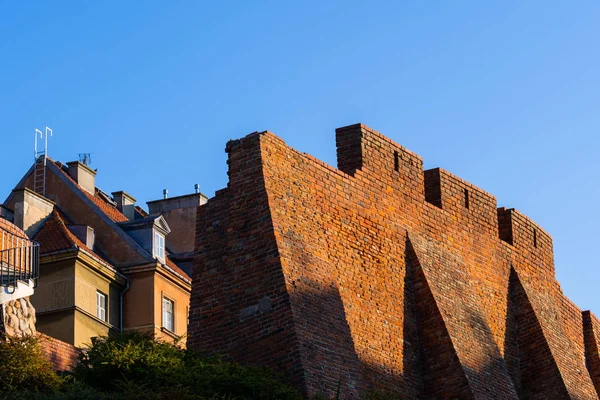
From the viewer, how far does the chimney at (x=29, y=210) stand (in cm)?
3697

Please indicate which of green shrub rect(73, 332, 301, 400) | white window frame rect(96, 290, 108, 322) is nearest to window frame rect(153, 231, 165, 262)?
white window frame rect(96, 290, 108, 322)

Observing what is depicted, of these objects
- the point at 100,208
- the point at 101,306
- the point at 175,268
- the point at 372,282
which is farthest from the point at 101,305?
the point at 372,282

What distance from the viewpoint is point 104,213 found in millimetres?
38656

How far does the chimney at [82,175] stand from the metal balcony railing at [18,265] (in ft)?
58.5

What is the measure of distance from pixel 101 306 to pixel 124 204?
22.2 feet

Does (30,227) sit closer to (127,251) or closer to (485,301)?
(127,251)

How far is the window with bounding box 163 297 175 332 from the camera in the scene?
124 feet

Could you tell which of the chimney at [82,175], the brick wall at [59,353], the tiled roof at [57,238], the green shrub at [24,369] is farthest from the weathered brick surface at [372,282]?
the chimney at [82,175]

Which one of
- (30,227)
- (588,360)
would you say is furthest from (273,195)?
(30,227)

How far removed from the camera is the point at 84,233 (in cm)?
3731

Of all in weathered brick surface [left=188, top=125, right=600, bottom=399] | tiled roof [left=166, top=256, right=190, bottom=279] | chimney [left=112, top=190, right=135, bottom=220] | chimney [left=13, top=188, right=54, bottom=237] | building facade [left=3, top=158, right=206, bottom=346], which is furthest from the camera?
chimney [left=112, top=190, right=135, bottom=220]

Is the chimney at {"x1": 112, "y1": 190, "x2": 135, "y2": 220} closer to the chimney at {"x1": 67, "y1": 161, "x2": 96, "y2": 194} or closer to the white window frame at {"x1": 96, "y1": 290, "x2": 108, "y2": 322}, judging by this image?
the chimney at {"x1": 67, "y1": 161, "x2": 96, "y2": 194}

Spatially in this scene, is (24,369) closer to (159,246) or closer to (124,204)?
(159,246)

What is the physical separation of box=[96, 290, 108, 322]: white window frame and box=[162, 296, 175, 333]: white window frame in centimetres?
171
